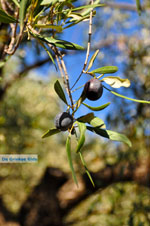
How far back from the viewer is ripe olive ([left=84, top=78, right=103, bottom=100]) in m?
0.55

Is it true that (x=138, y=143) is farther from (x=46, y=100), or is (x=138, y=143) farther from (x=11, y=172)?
(x=46, y=100)

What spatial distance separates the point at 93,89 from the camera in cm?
55

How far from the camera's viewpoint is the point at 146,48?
2.48 m

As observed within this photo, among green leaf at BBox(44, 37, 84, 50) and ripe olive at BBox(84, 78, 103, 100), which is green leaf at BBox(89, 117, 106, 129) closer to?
ripe olive at BBox(84, 78, 103, 100)

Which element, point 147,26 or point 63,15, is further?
point 147,26

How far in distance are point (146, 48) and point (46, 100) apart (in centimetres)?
366

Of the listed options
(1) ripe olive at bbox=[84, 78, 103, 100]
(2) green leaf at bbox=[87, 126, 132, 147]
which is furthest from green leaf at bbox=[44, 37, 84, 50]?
(2) green leaf at bbox=[87, 126, 132, 147]

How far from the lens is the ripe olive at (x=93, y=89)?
550 mm

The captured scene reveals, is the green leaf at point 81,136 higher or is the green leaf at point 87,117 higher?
the green leaf at point 87,117

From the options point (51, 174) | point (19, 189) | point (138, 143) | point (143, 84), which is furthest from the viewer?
point (19, 189)

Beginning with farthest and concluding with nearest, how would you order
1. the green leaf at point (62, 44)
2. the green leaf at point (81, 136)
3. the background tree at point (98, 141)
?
the background tree at point (98, 141) < the green leaf at point (62, 44) < the green leaf at point (81, 136)

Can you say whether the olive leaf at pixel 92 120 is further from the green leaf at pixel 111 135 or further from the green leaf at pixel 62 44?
the green leaf at pixel 62 44

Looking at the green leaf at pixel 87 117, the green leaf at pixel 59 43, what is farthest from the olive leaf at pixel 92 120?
the green leaf at pixel 59 43

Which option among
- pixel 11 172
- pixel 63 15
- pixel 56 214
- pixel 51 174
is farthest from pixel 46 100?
pixel 63 15
